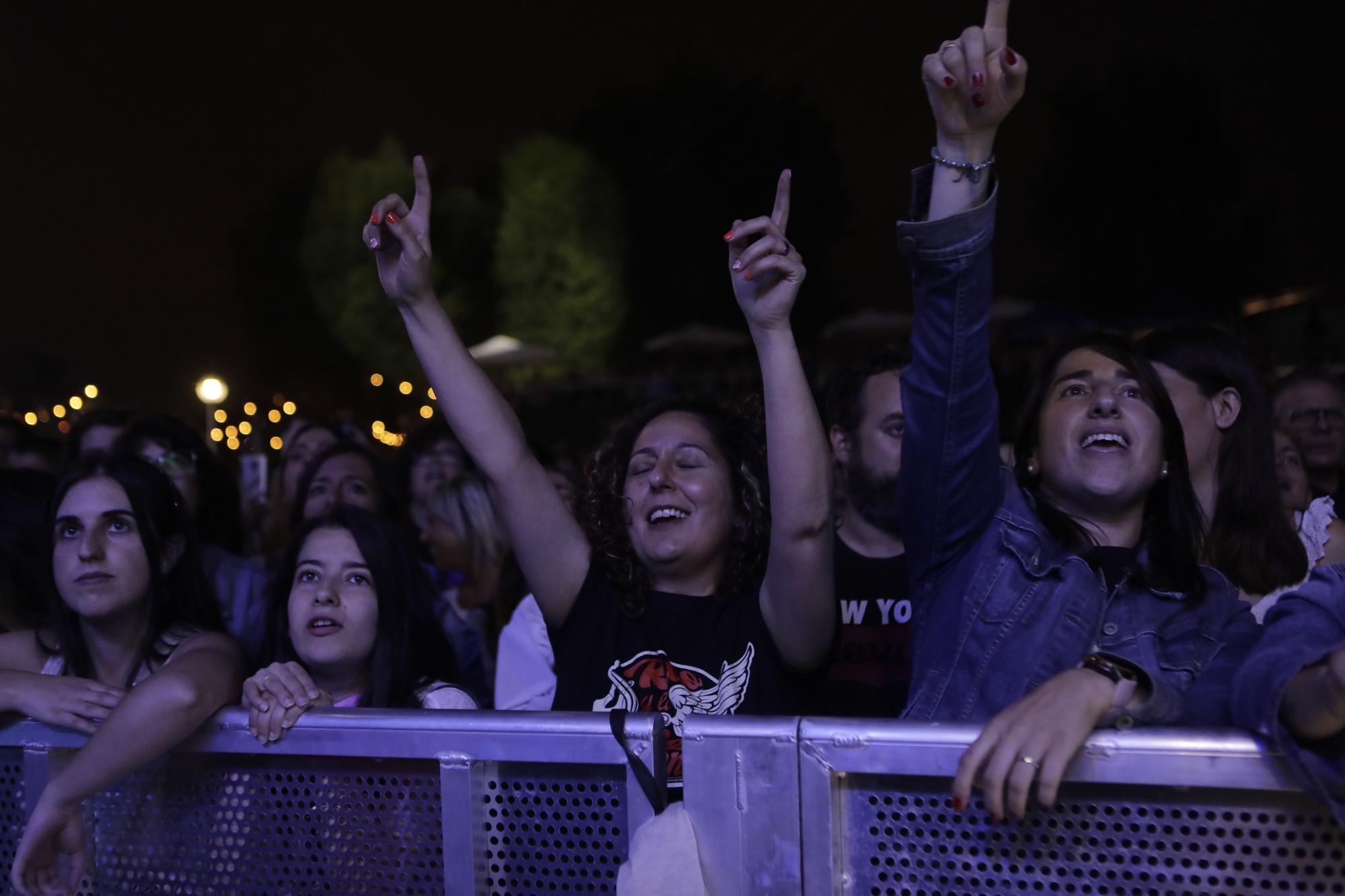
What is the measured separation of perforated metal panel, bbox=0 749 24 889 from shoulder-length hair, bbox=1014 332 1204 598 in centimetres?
192

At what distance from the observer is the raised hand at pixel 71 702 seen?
211 centimetres

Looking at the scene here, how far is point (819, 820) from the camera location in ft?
5.50

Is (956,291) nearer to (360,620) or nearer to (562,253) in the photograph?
(360,620)

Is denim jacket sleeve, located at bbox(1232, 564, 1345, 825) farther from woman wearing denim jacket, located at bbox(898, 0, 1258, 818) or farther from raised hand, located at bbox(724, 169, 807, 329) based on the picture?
raised hand, located at bbox(724, 169, 807, 329)

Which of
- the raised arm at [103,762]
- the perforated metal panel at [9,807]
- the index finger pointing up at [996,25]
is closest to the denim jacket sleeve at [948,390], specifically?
the index finger pointing up at [996,25]

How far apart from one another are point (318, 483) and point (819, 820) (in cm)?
341

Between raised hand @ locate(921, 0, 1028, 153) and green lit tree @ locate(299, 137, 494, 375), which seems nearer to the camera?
raised hand @ locate(921, 0, 1028, 153)

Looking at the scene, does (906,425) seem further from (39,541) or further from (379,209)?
(39,541)

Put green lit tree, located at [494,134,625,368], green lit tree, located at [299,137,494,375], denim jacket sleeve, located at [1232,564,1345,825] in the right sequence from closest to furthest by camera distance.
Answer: denim jacket sleeve, located at [1232,564,1345,825], green lit tree, located at [494,134,625,368], green lit tree, located at [299,137,494,375]

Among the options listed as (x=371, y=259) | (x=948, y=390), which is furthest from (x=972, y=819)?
(x=371, y=259)

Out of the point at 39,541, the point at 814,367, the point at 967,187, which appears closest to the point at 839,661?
the point at 967,187

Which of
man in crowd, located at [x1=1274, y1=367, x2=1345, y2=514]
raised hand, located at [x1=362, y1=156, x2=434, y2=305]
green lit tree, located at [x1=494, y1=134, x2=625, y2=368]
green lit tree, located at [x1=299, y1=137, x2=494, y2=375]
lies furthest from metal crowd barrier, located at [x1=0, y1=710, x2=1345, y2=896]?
green lit tree, located at [x1=299, y1=137, x2=494, y2=375]

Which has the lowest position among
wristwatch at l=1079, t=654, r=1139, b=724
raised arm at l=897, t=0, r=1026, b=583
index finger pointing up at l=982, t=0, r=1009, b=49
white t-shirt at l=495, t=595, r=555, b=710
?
white t-shirt at l=495, t=595, r=555, b=710

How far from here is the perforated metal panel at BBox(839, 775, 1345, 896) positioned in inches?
60.5
